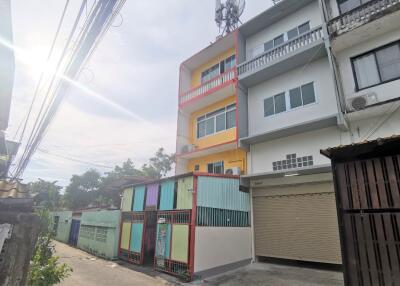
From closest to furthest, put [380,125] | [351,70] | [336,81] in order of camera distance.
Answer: [380,125]
[336,81]
[351,70]

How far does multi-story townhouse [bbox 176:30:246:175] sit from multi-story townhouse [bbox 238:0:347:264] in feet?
2.96

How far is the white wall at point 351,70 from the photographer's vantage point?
8.00 metres

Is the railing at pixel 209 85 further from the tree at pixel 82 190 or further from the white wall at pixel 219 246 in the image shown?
the tree at pixel 82 190

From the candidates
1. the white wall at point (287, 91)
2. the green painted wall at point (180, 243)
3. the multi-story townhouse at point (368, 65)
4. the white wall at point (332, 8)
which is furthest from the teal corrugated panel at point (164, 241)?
the white wall at point (332, 8)

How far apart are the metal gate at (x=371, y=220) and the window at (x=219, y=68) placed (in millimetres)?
10384

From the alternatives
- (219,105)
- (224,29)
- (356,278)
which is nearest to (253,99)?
(219,105)

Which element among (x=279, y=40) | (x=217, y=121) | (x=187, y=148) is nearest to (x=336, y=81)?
(x=279, y=40)

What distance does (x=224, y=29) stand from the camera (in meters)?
15.4

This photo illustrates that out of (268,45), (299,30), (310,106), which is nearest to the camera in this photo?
(310,106)

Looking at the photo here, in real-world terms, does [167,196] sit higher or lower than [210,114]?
lower

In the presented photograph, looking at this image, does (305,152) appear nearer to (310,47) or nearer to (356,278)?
(310,47)

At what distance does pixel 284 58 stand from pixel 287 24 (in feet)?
9.40

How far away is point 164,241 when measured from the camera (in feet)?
30.5

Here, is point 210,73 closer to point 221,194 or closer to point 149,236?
point 221,194
